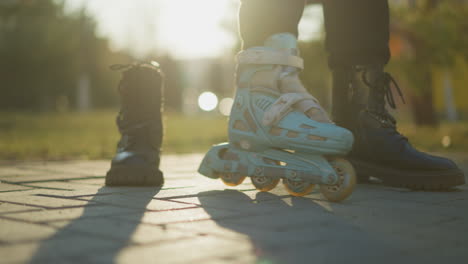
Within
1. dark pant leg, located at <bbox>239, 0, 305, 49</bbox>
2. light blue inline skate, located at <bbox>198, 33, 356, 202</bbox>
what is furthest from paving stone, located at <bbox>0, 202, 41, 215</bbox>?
dark pant leg, located at <bbox>239, 0, 305, 49</bbox>

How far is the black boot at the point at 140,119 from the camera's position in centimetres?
246

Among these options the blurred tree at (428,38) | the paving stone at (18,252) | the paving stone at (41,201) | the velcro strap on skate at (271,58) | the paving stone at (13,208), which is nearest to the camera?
the paving stone at (18,252)

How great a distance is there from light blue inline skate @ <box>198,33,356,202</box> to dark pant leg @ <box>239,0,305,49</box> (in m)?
0.05

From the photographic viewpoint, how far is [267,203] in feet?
6.26

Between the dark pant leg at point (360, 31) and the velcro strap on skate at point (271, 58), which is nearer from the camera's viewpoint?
the velcro strap on skate at point (271, 58)

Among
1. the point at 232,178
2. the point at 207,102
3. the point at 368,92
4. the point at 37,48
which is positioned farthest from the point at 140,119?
the point at 207,102

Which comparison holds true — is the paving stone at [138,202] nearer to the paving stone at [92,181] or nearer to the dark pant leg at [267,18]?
the paving stone at [92,181]

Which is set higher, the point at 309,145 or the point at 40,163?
the point at 309,145

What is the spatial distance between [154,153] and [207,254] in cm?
140

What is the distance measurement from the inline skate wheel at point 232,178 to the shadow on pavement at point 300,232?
243 mm

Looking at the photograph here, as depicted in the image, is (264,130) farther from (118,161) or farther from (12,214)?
(12,214)

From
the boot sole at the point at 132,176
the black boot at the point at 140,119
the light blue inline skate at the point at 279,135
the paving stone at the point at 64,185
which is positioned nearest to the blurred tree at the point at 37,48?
the black boot at the point at 140,119

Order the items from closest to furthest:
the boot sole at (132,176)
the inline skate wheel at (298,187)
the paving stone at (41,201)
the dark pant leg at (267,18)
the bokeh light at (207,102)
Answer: the paving stone at (41,201), the inline skate wheel at (298,187), the dark pant leg at (267,18), the boot sole at (132,176), the bokeh light at (207,102)

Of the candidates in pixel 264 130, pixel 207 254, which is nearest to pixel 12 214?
pixel 207 254
